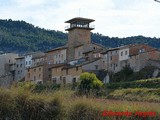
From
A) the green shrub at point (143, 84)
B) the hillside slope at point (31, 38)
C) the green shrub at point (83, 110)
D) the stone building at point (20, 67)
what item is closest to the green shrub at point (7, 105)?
the green shrub at point (83, 110)

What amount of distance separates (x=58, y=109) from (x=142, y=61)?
55.9 metres

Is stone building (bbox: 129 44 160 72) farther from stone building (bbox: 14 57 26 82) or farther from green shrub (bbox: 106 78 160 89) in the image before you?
stone building (bbox: 14 57 26 82)

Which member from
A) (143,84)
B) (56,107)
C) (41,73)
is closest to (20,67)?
(41,73)

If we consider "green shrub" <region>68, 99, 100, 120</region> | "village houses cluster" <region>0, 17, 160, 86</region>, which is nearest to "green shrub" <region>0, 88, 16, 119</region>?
"green shrub" <region>68, 99, 100, 120</region>

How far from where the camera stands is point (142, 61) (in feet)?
218

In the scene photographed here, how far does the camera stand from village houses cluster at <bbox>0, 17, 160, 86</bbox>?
68812 mm

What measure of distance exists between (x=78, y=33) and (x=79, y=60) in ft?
27.4

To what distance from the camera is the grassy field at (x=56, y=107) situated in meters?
10.8

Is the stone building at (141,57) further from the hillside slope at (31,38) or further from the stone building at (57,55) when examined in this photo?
the hillside slope at (31,38)

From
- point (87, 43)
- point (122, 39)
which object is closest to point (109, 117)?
point (87, 43)

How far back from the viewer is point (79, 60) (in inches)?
3061

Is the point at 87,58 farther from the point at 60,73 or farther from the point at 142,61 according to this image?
the point at 142,61

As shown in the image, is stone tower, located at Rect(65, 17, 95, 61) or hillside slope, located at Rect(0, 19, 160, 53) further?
hillside slope, located at Rect(0, 19, 160, 53)

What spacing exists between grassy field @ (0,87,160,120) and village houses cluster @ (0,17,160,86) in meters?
50.7
